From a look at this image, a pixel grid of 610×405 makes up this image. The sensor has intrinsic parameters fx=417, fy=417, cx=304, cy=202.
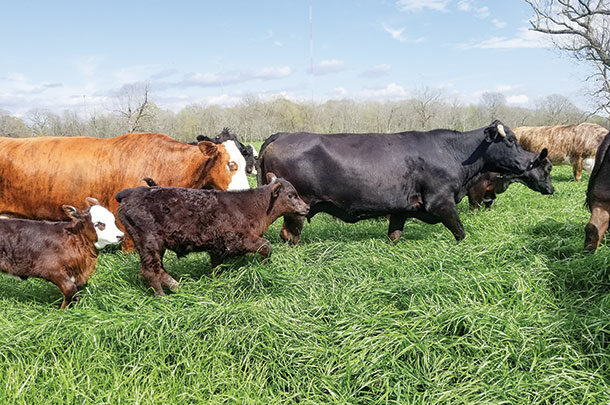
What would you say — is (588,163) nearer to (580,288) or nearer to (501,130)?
(501,130)

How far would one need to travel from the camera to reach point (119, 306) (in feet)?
13.2

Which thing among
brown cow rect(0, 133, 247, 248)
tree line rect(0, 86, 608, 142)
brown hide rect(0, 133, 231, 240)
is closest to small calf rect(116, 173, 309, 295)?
brown cow rect(0, 133, 247, 248)

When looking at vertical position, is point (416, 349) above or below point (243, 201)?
below

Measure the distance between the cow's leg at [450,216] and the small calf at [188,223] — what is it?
7.80ft

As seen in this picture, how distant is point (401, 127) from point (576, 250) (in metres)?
70.1

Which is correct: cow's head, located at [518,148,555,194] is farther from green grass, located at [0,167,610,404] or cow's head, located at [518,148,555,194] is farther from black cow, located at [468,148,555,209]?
green grass, located at [0,167,610,404]

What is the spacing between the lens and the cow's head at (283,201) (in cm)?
479

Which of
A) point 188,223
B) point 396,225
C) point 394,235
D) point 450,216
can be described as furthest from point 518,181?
point 188,223

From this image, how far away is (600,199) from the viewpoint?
4555 mm

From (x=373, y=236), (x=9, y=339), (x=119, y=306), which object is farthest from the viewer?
(x=373, y=236)

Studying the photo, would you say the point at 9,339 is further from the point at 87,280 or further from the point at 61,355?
the point at 87,280

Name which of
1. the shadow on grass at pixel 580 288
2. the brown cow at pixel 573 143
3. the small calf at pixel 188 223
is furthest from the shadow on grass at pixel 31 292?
the brown cow at pixel 573 143

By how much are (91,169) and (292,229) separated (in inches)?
116

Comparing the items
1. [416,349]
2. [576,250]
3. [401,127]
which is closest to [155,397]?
[416,349]
